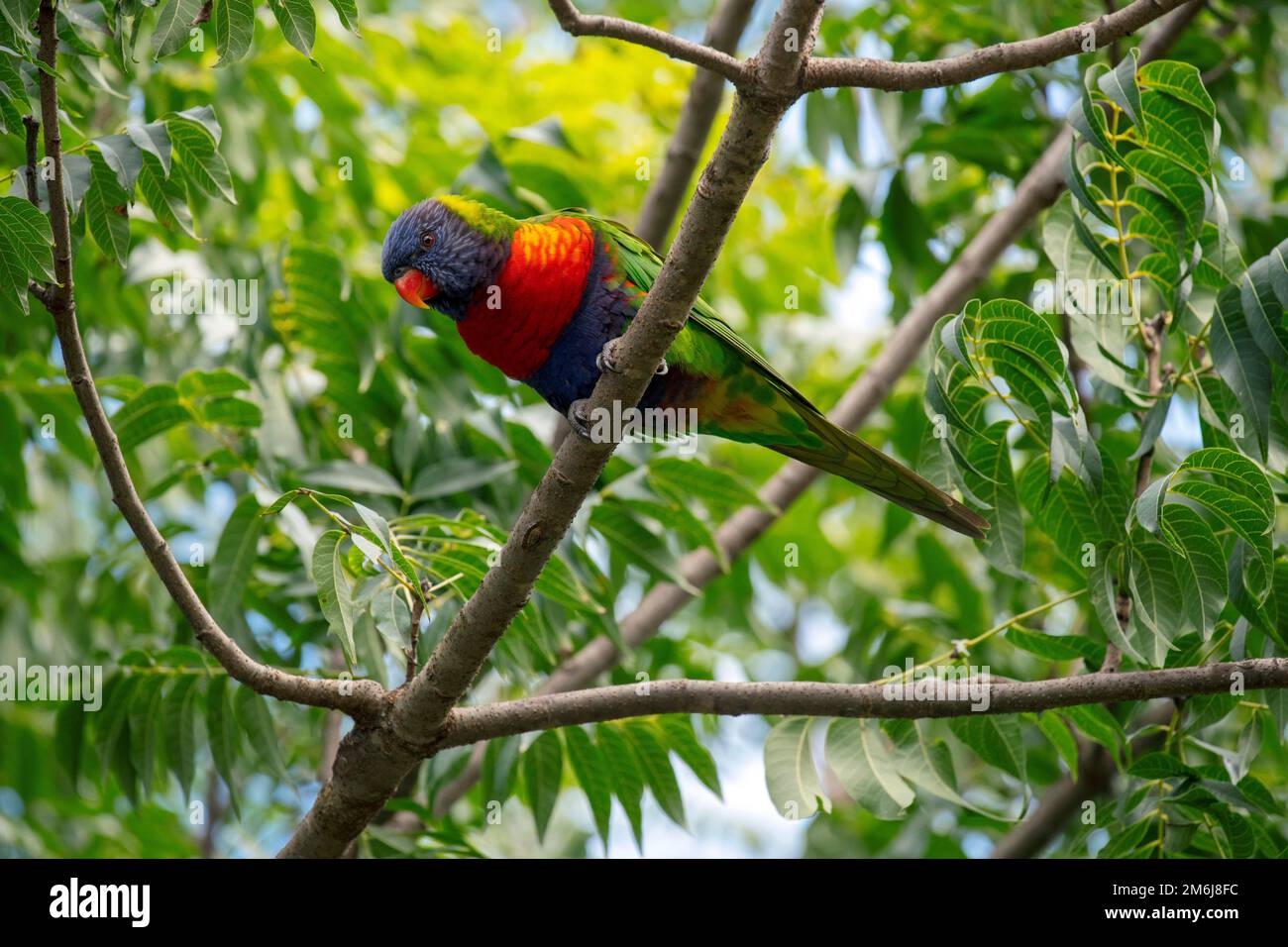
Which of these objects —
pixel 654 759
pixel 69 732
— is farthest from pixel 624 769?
pixel 69 732

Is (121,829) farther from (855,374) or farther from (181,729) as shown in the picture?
(855,374)

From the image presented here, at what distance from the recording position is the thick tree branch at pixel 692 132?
4.34 metres

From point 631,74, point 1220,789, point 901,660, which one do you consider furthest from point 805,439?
point 631,74

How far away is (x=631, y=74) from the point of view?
5.54m

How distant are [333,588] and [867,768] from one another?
4.78 ft

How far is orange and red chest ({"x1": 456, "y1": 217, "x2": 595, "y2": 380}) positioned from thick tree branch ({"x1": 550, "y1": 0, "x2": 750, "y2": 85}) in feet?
4.20

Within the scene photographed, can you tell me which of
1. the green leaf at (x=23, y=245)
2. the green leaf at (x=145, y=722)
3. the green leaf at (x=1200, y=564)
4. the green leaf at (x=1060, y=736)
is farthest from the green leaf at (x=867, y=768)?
the green leaf at (x=23, y=245)

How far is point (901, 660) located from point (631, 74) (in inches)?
121

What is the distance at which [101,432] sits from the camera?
250cm

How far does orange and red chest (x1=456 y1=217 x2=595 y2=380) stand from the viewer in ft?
11.7

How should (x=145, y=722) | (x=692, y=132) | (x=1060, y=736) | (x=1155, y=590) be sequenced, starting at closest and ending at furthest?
(x=1155, y=590)
(x=1060, y=736)
(x=145, y=722)
(x=692, y=132)

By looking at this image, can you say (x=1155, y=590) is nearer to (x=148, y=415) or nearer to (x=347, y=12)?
(x=347, y=12)

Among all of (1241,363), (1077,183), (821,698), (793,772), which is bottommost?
(793,772)

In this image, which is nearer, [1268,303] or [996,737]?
[1268,303]
